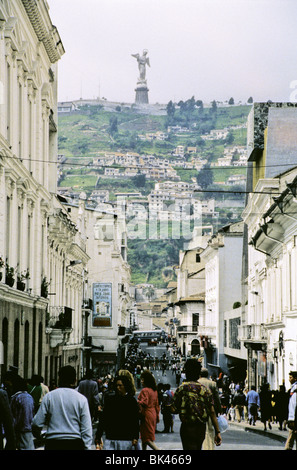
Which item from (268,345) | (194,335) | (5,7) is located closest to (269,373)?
(268,345)

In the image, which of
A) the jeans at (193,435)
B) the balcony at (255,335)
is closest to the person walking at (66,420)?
the jeans at (193,435)

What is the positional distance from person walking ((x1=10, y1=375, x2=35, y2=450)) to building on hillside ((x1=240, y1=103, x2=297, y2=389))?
17117mm

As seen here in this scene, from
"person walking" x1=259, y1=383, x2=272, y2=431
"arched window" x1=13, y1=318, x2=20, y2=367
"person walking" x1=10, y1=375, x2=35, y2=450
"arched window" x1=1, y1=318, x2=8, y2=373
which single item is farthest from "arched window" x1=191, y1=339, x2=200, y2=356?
"person walking" x1=10, y1=375, x2=35, y2=450

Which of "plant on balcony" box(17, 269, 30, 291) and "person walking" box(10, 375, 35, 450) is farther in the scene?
"plant on balcony" box(17, 269, 30, 291)

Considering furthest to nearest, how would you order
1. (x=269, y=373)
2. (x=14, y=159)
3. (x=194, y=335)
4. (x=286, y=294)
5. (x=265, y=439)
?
(x=194, y=335) → (x=269, y=373) → (x=286, y=294) → (x=14, y=159) → (x=265, y=439)

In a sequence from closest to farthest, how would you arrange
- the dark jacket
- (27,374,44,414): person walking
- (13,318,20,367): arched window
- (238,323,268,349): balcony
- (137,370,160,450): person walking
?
the dark jacket
(137,370,160,450): person walking
(27,374,44,414): person walking
(13,318,20,367): arched window
(238,323,268,349): balcony

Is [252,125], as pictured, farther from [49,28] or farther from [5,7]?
[5,7]

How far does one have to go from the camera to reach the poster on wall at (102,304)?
247ft

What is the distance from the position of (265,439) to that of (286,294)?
461 inches

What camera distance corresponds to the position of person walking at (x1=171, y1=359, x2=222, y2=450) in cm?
1196

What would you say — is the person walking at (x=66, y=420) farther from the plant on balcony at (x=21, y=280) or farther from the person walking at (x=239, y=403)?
the person walking at (x=239, y=403)

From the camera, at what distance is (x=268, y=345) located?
149ft

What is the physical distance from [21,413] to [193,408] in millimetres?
4015

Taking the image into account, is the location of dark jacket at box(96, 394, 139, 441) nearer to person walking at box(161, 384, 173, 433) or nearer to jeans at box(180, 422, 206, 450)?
jeans at box(180, 422, 206, 450)
